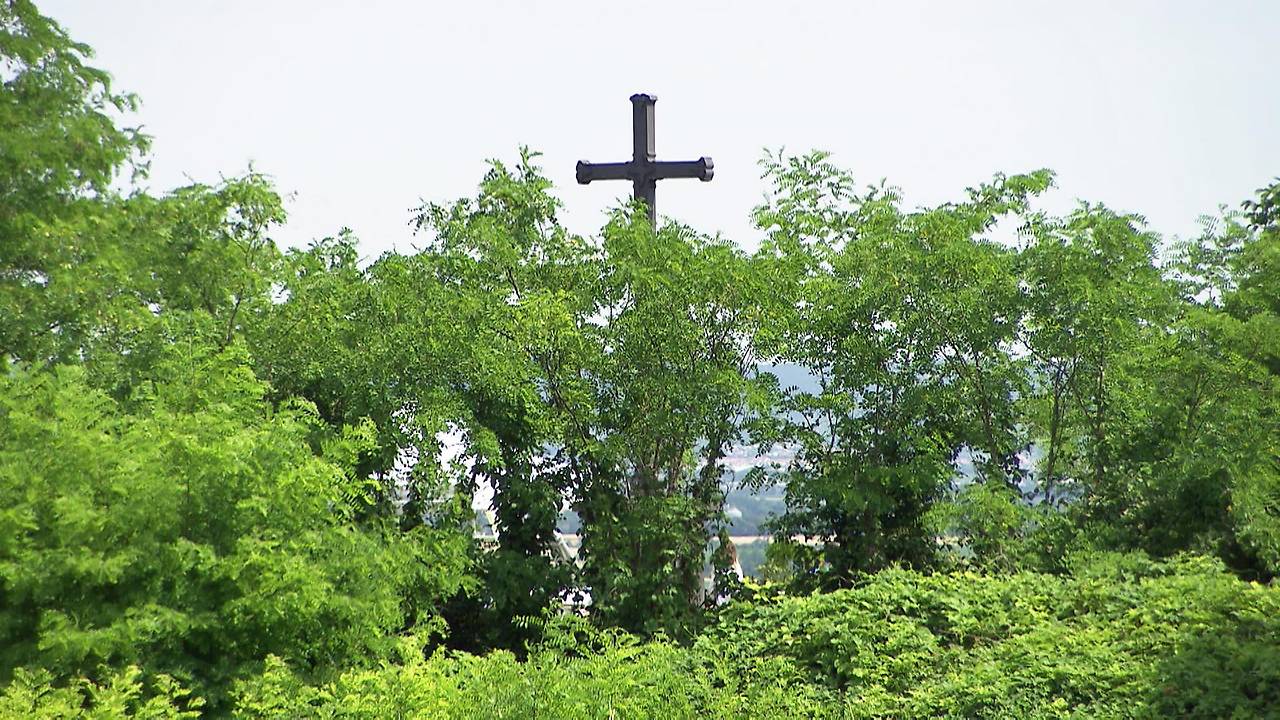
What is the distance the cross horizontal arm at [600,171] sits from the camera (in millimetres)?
12641

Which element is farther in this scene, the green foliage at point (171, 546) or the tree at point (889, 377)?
the tree at point (889, 377)

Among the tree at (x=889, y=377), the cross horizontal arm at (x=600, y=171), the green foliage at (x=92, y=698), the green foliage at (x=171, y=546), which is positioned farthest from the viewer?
the cross horizontal arm at (x=600, y=171)

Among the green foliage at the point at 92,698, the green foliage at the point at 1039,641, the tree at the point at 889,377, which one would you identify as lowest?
the green foliage at the point at 92,698

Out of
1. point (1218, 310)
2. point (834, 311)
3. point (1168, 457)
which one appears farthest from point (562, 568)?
point (1218, 310)

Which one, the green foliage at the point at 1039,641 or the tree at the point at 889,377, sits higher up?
the tree at the point at 889,377

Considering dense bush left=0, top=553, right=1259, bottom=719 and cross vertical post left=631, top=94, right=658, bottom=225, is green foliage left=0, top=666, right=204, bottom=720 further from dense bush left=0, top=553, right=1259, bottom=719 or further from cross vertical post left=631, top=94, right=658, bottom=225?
cross vertical post left=631, top=94, right=658, bottom=225

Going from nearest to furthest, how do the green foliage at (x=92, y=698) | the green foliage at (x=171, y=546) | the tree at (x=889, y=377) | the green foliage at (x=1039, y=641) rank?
the green foliage at (x=92, y=698) → the green foliage at (x=171, y=546) → the green foliage at (x=1039, y=641) → the tree at (x=889, y=377)

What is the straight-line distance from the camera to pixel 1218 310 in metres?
11.6

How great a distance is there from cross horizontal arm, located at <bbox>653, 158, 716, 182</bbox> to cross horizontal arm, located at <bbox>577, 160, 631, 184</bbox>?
316 millimetres

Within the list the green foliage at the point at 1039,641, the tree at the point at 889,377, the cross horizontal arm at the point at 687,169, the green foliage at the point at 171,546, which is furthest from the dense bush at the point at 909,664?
the cross horizontal arm at the point at 687,169

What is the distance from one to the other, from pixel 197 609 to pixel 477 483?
12.0 feet

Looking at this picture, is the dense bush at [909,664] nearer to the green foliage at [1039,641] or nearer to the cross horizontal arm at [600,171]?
the green foliage at [1039,641]

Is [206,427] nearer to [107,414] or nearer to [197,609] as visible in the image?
[197,609]

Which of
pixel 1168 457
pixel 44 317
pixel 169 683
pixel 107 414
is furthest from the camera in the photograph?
pixel 1168 457
